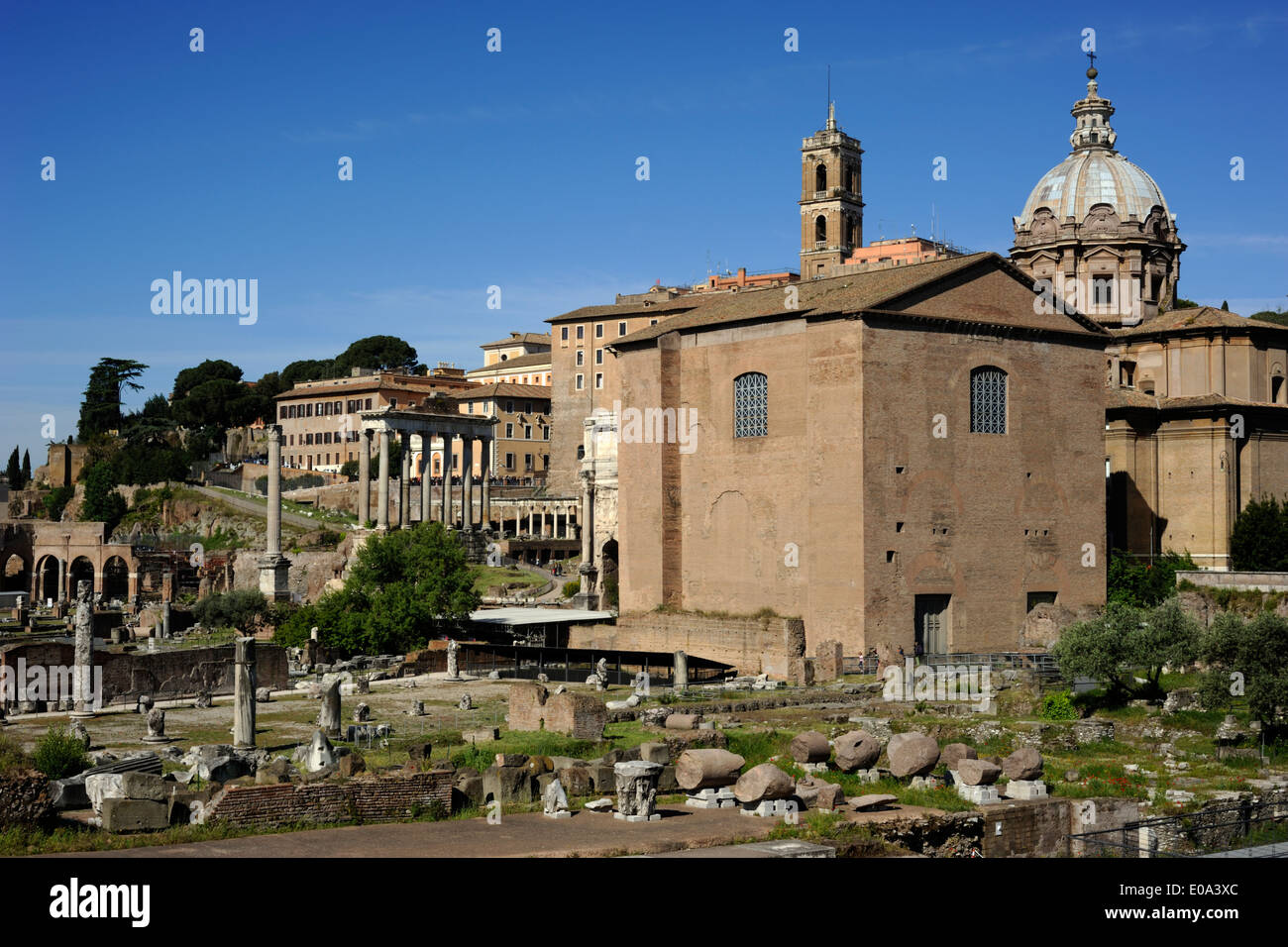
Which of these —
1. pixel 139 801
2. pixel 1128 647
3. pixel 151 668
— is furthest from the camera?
pixel 151 668

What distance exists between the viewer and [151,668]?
1227 inches

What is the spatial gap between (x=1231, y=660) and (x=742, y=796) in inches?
551

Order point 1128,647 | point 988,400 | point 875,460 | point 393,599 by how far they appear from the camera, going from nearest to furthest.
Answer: point 1128,647 < point 875,460 < point 988,400 < point 393,599

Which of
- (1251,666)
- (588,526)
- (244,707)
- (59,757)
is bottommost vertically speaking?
(59,757)

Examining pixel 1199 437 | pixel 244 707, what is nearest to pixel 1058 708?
pixel 244 707

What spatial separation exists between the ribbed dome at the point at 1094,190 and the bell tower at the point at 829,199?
2587 centimetres

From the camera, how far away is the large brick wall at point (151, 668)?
99.9ft

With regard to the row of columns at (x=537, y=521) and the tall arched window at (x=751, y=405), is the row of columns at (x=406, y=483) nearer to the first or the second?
the row of columns at (x=537, y=521)

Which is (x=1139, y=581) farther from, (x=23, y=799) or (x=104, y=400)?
(x=104, y=400)

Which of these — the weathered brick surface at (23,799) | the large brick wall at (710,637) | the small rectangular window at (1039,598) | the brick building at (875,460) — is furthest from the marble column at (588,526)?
the weathered brick surface at (23,799)

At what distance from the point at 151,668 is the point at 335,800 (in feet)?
56.3

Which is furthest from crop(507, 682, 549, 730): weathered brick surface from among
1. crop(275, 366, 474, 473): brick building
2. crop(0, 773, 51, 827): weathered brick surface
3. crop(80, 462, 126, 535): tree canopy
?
crop(275, 366, 474, 473): brick building

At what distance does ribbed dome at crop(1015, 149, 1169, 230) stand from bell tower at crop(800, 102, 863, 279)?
84.9ft

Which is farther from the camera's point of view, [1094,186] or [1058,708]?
[1094,186]
